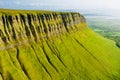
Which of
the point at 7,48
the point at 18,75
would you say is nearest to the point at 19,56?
the point at 7,48

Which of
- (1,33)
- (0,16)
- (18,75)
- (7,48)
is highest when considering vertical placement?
(0,16)

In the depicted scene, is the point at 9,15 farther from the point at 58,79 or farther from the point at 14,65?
the point at 58,79

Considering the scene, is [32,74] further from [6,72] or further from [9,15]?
[9,15]

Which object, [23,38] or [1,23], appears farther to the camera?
[23,38]

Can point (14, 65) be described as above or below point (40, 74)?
above

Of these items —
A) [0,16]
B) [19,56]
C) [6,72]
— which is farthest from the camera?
[19,56]

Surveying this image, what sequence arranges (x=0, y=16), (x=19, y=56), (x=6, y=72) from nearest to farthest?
1. (x=6, y=72)
2. (x=0, y=16)
3. (x=19, y=56)

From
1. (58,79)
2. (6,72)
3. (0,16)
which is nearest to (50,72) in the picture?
(58,79)

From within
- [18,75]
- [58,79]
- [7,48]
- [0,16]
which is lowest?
[58,79]

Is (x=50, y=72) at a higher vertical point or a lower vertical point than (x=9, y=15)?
lower
